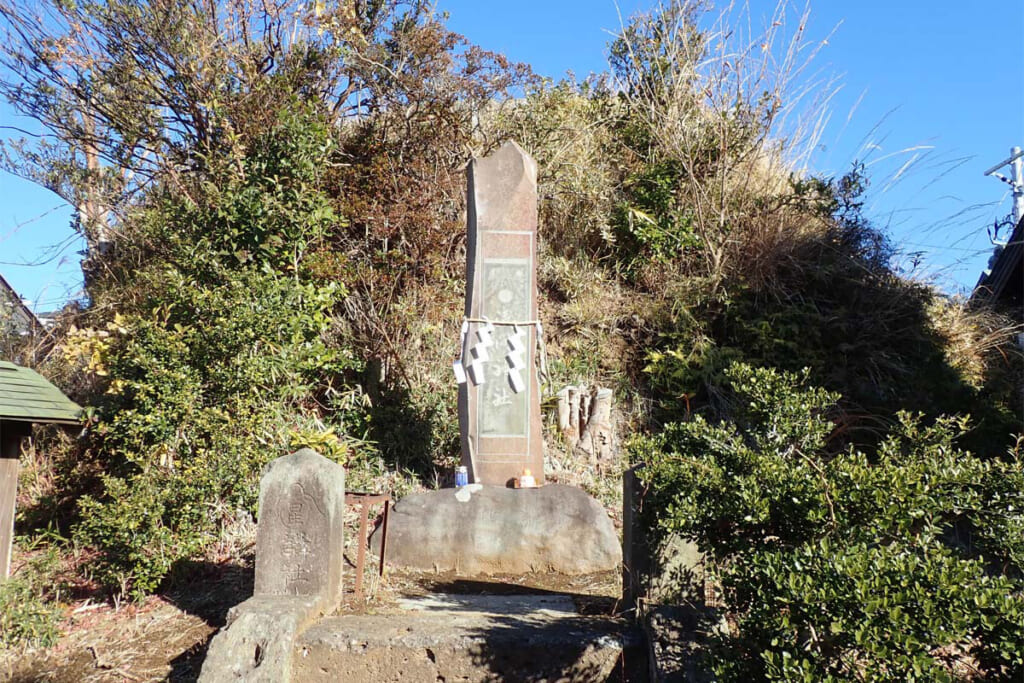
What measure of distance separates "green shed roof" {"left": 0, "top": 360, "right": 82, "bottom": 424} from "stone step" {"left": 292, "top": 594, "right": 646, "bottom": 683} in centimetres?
296

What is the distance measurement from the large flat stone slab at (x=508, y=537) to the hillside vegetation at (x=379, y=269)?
1355 millimetres

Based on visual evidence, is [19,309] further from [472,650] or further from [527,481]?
[472,650]

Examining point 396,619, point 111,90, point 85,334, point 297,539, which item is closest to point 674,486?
point 396,619

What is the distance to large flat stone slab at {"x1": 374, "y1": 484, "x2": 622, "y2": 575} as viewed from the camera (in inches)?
242

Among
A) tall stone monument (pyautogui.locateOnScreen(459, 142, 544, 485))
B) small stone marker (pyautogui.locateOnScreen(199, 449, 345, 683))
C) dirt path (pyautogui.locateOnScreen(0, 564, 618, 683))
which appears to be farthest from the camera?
tall stone monument (pyautogui.locateOnScreen(459, 142, 544, 485))

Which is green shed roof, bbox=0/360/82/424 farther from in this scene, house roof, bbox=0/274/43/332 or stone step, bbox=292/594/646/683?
house roof, bbox=0/274/43/332

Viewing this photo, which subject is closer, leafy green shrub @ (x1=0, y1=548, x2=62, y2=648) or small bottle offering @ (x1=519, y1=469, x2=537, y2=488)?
leafy green shrub @ (x1=0, y1=548, x2=62, y2=648)

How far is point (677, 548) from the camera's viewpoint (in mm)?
4090

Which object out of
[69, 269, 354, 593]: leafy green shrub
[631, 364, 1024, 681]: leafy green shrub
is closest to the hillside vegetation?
[69, 269, 354, 593]: leafy green shrub

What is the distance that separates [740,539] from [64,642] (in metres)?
4.66

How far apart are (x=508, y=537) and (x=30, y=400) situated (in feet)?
12.2

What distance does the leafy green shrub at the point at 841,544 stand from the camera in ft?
8.41

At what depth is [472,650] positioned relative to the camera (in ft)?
13.5

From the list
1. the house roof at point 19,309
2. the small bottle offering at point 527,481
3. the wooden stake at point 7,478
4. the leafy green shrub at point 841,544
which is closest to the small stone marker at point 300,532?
the leafy green shrub at point 841,544
